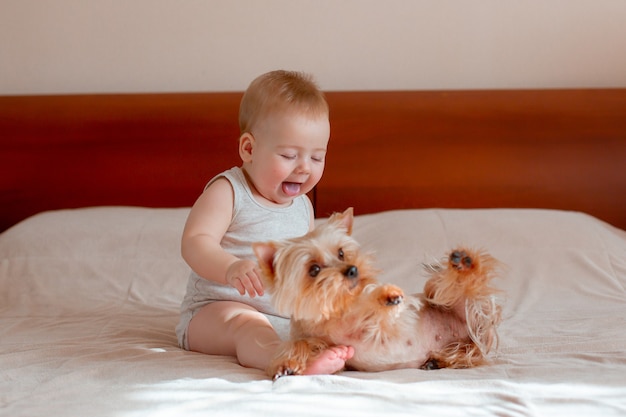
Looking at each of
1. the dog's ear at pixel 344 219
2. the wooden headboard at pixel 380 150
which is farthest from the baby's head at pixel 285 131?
the wooden headboard at pixel 380 150

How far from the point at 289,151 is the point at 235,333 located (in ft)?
1.21

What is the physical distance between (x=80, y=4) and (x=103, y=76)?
263 millimetres

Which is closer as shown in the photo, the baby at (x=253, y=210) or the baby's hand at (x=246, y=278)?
the baby's hand at (x=246, y=278)

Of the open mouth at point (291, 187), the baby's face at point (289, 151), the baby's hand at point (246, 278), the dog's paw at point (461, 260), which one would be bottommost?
the baby's hand at point (246, 278)

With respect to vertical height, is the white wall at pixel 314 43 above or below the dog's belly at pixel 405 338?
above

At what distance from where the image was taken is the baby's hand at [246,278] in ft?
4.00

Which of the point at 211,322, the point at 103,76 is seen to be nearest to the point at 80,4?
the point at 103,76

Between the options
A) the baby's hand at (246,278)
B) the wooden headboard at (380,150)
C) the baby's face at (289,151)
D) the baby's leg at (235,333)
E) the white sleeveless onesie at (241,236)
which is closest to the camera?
the baby's hand at (246,278)

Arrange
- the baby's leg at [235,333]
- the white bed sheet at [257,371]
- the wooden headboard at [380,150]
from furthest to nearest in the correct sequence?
the wooden headboard at [380,150] → the baby's leg at [235,333] → the white bed sheet at [257,371]

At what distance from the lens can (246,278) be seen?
4.02 feet

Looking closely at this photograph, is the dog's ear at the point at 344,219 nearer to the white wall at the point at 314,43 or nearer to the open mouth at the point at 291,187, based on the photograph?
the open mouth at the point at 291,187

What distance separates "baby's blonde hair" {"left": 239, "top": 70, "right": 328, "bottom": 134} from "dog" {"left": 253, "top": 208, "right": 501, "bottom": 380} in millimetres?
292

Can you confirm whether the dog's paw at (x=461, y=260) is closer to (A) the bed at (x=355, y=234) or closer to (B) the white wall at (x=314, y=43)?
(A) the bed at (x=355, y=234)

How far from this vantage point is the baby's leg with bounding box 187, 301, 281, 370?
134 cm
